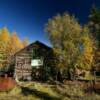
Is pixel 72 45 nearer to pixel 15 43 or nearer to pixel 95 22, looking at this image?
pixel 95 22

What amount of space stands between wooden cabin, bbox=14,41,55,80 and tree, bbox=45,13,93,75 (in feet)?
8.93

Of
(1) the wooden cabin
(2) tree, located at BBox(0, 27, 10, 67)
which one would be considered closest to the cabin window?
(1) the wooden cabin

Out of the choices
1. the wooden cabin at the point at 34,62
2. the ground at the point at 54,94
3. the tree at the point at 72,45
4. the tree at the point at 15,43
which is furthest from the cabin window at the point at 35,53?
the tree at the point at 15,43

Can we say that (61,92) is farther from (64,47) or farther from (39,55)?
(39,55)

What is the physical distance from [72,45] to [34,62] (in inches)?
334

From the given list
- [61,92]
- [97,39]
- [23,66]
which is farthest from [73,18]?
[61,92]

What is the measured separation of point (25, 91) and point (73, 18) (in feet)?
67.2

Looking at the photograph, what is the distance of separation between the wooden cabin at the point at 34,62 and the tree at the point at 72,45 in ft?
8.93

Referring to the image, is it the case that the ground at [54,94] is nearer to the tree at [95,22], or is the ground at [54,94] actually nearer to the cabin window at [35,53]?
the tree at [95,22]

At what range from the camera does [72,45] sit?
39875 millimetres

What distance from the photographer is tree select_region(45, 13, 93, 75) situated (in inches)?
1563

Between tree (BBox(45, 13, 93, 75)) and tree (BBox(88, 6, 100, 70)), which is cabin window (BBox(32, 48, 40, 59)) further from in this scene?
tree (BBox(88, 6, 100, 70))

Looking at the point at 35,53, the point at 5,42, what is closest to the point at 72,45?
the point at 35,53

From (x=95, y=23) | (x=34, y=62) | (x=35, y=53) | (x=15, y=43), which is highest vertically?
(x=15, y=43)
